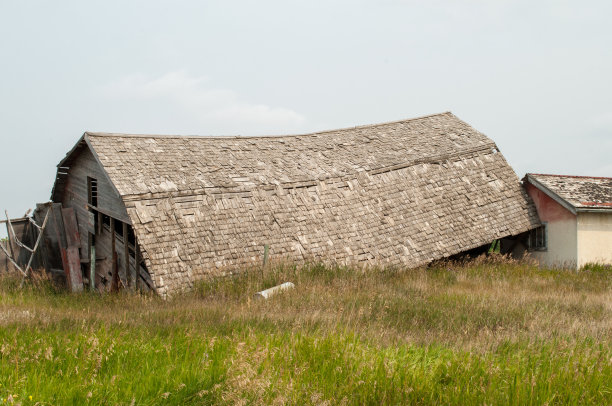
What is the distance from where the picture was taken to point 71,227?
55.2 ft

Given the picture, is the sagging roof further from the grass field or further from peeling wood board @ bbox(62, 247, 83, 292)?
peeling wood board @ bbox(62, 247, 83, 292)

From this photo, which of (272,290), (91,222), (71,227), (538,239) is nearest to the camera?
(272,290)

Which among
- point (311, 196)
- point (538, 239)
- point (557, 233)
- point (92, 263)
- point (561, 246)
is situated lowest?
point (92, 263)

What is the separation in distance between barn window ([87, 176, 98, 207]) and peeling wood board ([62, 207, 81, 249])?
91 centimetres

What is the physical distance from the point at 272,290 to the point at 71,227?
8009mm

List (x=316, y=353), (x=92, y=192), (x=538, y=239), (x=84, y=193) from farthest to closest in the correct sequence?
(x=538, y=239) < (x=84, y=193) < (x=92, y=192) < (x=316, y=353)

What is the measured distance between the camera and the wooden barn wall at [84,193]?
A: 1480cm

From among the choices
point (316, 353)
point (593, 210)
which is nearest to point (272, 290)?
point (316, 353)

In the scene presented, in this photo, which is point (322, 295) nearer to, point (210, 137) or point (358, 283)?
point (358, 283)

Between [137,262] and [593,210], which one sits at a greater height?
[593,210]

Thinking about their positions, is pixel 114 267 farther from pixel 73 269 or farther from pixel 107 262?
pixel 73 269

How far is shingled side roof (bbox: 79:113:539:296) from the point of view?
1389cm

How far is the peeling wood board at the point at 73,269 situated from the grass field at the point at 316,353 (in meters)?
4.48

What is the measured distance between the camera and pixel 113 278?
49.4 feet
